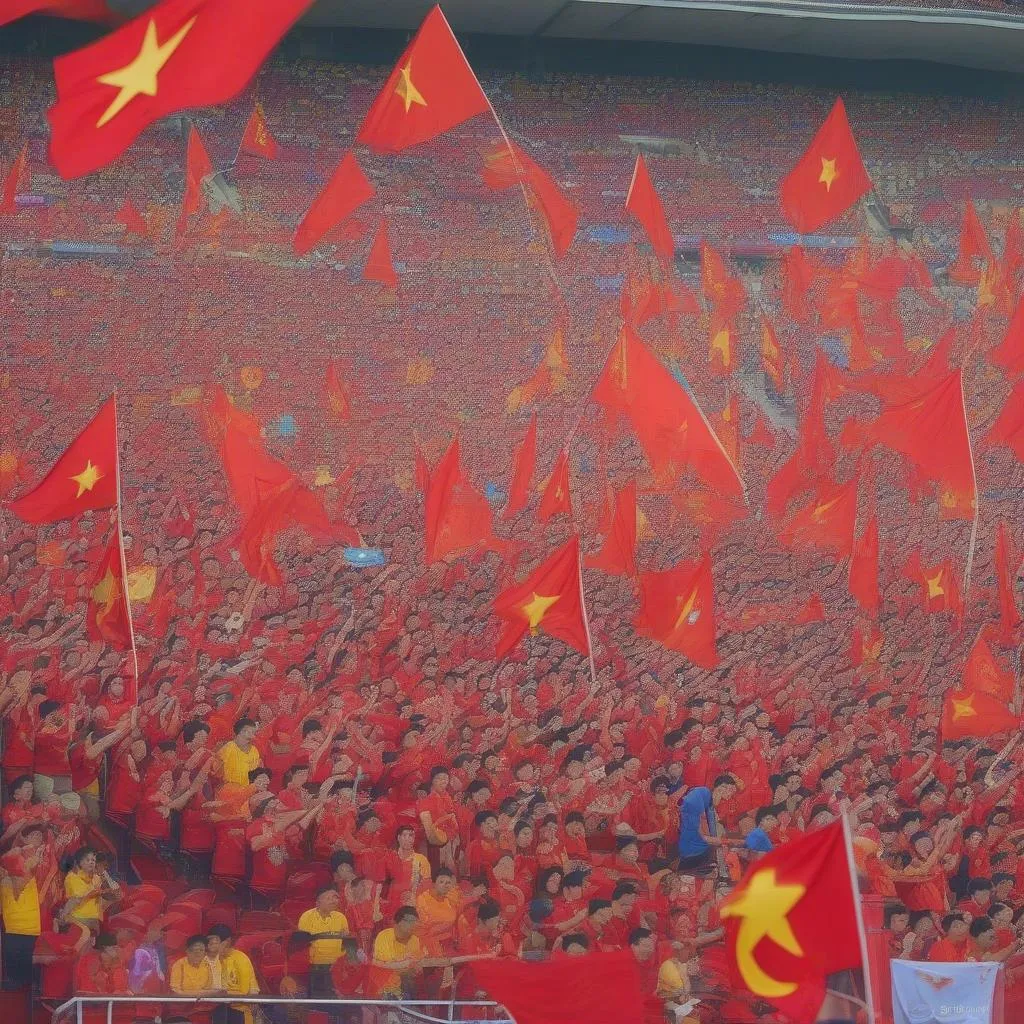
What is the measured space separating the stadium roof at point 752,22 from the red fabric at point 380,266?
3.68 ft

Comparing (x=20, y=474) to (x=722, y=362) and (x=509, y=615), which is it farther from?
(x=722, y=362)

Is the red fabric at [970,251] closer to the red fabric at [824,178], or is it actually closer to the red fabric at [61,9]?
the red fabric at [824,178]

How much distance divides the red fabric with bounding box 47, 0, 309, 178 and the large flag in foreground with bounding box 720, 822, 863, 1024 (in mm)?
2814

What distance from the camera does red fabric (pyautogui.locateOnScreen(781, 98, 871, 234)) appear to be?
1016 cm

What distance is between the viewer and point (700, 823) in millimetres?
8797

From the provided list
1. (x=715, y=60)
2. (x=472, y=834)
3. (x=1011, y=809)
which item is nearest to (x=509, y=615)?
(x=472, y=834)

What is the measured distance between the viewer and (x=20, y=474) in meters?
9.01

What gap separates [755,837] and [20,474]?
3920mm

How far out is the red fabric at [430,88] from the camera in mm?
7586

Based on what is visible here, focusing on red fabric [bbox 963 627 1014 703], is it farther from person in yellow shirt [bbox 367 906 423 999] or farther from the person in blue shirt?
person in yellow shirt [bbox 367 906 423 999]

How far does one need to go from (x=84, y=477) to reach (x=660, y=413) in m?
3.22

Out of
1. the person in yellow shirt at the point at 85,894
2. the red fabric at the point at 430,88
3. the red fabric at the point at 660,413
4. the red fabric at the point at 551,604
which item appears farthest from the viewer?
the red fabric at the point at 660,413

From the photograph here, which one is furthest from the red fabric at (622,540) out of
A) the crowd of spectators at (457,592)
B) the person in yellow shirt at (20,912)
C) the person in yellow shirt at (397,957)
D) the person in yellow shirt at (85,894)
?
the person in yellow shirt at (20,912)

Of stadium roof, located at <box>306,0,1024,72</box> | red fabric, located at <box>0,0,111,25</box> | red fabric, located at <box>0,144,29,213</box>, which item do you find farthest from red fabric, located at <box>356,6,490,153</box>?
red fabric, located at <box>0,144,29,213</box>
